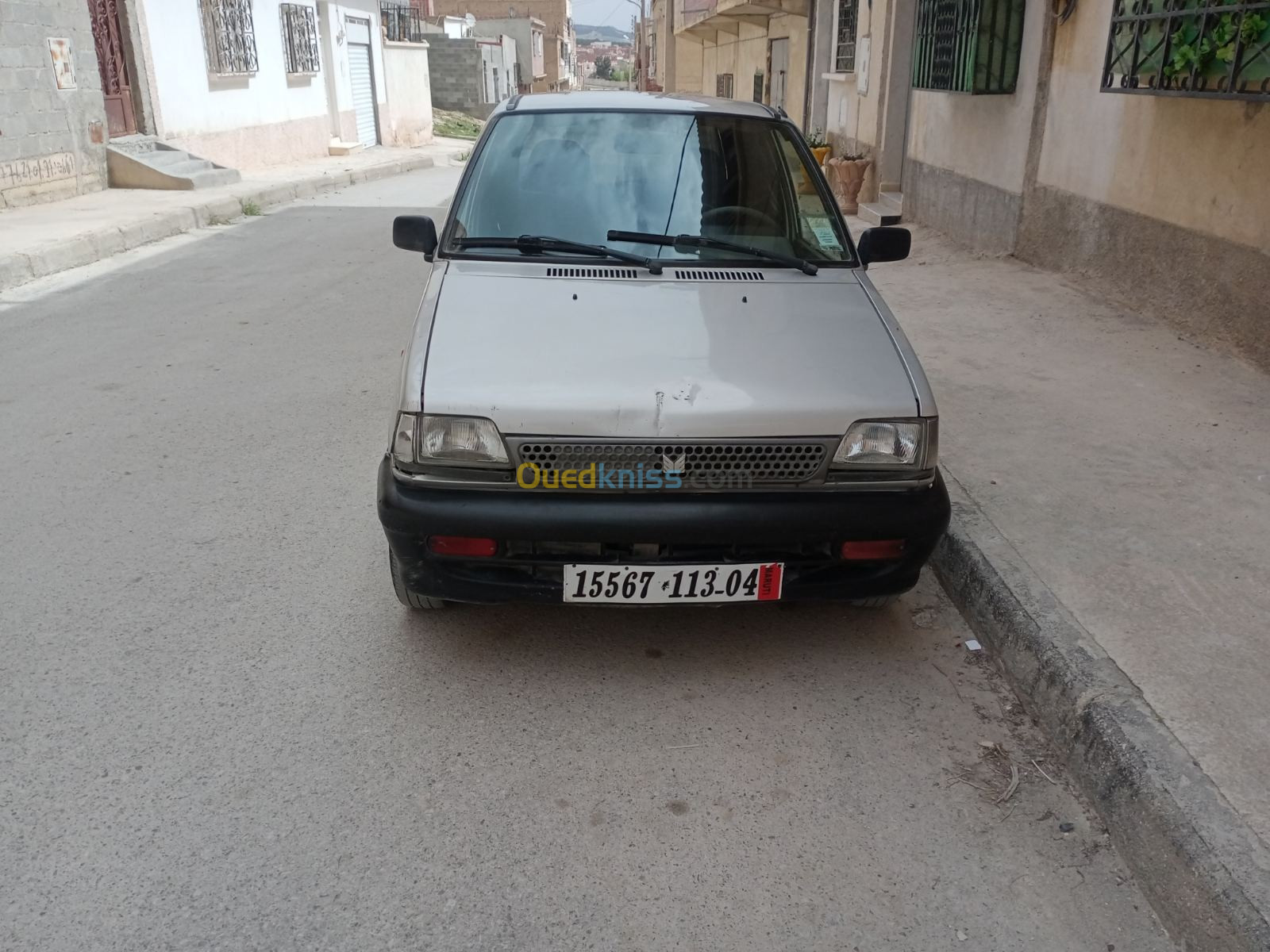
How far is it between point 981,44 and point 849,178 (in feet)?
13.7

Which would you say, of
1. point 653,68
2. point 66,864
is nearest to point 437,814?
point 66,864

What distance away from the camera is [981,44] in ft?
30.4

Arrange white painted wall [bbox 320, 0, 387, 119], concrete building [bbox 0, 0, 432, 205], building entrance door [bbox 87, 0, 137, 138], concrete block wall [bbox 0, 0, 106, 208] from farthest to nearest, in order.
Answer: white painted wall [bbox 320, 0, 387, 119], building entrance door [bbox 87, 0, 137, 138], concrete building [bbox 0, 0, 432, 205], concrete block wall [bbox 0, 0, 106, 208]

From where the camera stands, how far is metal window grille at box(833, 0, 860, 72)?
1608 centimetres

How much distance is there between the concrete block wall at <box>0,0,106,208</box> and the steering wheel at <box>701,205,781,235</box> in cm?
1128

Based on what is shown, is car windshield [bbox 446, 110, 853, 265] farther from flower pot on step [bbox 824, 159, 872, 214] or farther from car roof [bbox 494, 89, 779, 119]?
flower pot on step [bbox 824, 159, 872, 214]

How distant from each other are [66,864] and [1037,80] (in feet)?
29.8

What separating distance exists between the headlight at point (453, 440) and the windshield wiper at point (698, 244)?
116cm

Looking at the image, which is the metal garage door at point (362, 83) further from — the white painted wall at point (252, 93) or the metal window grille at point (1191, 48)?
the metal window grille at point (1191, 48)

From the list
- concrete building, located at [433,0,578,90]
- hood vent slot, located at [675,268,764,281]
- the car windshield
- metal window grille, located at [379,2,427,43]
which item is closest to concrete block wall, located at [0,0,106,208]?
the car windshield

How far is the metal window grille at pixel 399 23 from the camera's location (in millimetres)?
27922

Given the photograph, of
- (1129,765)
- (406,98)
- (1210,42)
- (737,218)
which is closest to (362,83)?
(406,98)

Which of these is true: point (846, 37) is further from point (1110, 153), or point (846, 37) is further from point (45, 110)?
point (45, 110)

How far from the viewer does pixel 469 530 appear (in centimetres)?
285
